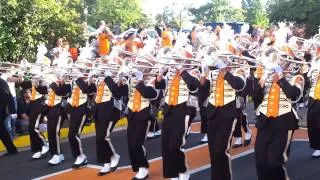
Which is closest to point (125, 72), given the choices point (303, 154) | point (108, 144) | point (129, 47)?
point (108, 144)

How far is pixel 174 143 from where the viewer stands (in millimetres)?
7469

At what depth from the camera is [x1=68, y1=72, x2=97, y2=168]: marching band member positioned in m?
9.01

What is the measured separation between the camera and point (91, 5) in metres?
41.6

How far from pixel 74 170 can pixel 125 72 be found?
84.6 inches

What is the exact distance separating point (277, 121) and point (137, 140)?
2408mm

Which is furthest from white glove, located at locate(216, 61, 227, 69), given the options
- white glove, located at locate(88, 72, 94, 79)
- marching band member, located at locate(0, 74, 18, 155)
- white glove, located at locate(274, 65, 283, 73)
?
marching band member, located at locate(0, 74, 18, 155)

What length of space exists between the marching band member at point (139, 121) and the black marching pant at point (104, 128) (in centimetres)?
52

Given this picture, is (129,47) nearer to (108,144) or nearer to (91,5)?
(108,144)

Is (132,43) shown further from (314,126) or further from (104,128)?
(314,126)

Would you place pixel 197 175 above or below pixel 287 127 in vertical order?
below

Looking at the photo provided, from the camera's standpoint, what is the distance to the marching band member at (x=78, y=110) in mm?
9008

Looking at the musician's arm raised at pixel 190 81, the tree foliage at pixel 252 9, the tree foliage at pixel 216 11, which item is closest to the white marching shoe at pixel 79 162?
the musician's arm raised at pixel 190 81

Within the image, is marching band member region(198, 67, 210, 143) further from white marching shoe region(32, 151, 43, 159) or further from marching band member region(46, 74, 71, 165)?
white marching shoe region(32, 151, 43, 159)

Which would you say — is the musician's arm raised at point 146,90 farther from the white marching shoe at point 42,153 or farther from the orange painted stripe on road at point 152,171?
the white marching shoe at point 42,153
